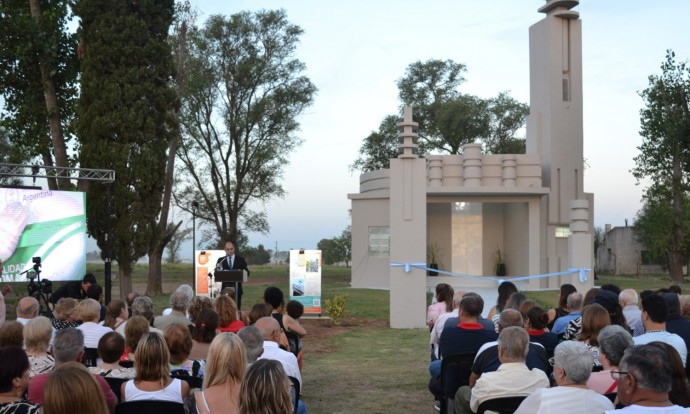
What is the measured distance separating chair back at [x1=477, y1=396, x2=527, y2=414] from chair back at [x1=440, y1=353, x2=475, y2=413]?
1166mm

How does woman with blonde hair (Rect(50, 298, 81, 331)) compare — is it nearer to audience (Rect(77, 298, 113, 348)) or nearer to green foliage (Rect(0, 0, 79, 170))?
audience (Rect(77, 298, 113, 348))

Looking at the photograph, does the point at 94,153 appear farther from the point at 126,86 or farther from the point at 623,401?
the point at 623,401

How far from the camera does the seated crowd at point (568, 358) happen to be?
12.0 ft

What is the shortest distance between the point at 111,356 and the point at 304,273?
11.2m

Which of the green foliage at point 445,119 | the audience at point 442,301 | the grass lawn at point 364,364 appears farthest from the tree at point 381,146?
the audience at point 442,301

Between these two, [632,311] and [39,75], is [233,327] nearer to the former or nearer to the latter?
[632,311]

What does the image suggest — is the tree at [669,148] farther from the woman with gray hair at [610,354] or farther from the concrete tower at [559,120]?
the woman with gray hair at [610,354]

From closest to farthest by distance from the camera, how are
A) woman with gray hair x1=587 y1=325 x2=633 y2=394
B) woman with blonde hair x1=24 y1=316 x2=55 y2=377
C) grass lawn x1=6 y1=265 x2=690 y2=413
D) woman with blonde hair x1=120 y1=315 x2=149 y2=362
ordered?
woman with gray hair x1=587 y1=325 x2=633 y2=394
woman with blonde hair x1=24 y1=316 x2=55 y2=377
woman with blonde hair x1=120 y1=315 x2=149 y2=362
grass lawn x1=6 y1=265 x2=690 y2=413

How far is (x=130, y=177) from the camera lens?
19453 mm

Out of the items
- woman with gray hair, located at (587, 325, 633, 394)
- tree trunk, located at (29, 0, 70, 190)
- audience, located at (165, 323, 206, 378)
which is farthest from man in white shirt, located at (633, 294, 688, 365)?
tree trunk, located at (29, 0, 70, 190)

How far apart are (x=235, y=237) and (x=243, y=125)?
16.0 feet

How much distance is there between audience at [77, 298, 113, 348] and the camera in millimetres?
6293

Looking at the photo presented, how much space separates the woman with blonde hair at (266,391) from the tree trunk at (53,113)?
17198mm

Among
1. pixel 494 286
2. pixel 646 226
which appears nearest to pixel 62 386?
pixel 494 286
